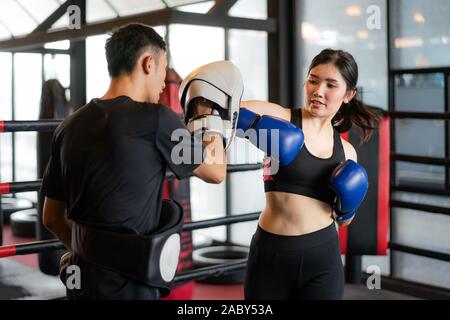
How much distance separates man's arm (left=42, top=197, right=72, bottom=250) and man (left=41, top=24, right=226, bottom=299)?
0.10 metres

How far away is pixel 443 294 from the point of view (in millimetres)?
3924

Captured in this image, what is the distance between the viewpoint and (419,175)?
4.16m

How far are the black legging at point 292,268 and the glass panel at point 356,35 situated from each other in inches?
88.6

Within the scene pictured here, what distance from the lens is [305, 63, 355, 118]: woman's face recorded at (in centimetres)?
219

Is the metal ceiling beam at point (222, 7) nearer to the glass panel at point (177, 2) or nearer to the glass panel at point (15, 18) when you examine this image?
the glass panel at point (177, 2)

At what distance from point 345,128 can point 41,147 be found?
2.60m

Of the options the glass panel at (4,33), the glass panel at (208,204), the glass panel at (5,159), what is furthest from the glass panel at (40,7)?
the glass panel at (208,204)

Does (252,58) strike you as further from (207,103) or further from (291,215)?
(207,103)

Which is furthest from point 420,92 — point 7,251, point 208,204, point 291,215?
point 7,251

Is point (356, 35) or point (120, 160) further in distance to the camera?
point (356, 35)

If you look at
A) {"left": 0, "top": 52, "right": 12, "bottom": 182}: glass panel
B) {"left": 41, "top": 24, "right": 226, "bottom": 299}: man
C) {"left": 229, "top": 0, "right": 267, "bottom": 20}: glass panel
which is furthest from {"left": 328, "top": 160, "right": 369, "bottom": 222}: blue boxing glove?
{"left": 0, "top": 52, "right": 12, "bottom": 182}: glass panel

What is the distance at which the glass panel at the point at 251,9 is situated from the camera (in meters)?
5.05

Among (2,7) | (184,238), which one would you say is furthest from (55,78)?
(2,7)

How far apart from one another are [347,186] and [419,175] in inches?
85.9
